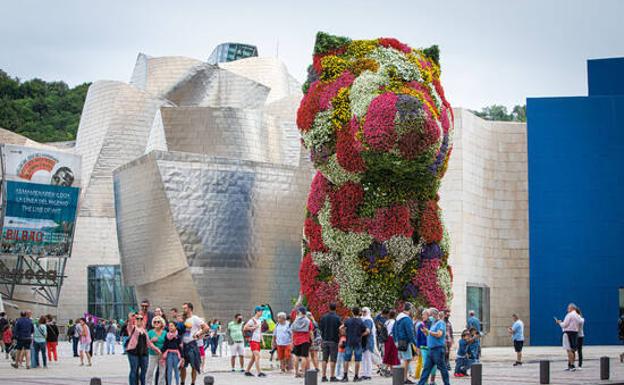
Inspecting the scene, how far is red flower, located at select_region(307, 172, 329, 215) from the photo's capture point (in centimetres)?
2447

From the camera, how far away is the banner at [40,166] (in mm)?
50500

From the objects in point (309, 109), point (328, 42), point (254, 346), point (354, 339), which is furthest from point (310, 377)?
point (328, 42)

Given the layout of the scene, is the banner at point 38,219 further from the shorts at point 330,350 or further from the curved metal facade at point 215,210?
the shorts at point 330,350

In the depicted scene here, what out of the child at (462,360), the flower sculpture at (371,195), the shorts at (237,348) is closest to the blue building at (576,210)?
the flower sculpture at (371,195)

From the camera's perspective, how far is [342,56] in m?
24.9

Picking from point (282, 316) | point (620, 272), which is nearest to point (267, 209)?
point (620, 272)

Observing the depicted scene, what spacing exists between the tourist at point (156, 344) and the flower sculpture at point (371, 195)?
848 cm

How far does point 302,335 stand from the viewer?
65.5ft

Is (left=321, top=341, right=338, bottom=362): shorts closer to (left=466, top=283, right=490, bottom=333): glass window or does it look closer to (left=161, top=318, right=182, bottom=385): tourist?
(left=161, top=318, right=182, bottom=385): tourist

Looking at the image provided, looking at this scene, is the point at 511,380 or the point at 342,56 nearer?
the point at 511,380

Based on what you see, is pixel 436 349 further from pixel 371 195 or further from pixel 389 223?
pixel 371 195

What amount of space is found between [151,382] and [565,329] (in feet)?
35.1

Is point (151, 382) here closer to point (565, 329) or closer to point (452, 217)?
point (565, 329)

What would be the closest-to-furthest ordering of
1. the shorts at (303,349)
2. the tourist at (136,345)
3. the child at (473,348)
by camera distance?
the tourist at (136,345) < the shorts at (303,349) < the child at (473,348)
